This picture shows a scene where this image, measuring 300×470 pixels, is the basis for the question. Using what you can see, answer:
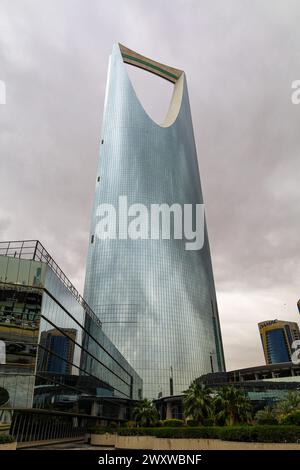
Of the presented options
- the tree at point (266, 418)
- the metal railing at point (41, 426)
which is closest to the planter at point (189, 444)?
the tree at point (266, 418)

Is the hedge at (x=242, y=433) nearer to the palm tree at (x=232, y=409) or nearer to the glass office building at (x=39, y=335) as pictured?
the palm tree at (x=232, y=409)

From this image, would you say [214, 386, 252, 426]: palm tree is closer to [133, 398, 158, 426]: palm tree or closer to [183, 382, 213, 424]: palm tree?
[183, 382, 213, 424]: palm tree

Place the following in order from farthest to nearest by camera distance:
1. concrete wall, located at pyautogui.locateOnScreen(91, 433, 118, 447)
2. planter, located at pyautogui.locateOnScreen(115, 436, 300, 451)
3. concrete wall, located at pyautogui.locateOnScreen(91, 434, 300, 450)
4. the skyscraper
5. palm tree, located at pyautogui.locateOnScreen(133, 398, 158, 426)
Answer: the skyscraper < palm tree, located at pyautogui.locateOnScreen(133, 398, 158, 426) < concrete wall, located at pyautogui.locateOnScreen(91, 433, 118, 447) < concrete wall, located at pyautogui.locateOnScreen(91, 434, 300, 450) < planter, located at pyautogui.locateOnScreen(115, 436, 300, 451)

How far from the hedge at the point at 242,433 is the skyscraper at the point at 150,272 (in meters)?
99.7

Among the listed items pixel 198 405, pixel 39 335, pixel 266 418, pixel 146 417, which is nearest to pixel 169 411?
pixel 146 417

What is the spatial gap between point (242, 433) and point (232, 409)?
13.8 m

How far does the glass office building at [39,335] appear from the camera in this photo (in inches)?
1319

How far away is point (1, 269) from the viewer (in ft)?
119

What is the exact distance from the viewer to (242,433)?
1168 inches

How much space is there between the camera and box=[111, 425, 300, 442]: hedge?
27.9 meters

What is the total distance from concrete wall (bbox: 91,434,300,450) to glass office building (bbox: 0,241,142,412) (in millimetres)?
6757

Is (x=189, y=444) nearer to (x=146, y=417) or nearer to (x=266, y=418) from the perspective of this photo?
(x=266, y=418)

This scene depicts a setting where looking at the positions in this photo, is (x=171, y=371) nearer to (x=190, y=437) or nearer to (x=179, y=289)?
(x=179, y=289)

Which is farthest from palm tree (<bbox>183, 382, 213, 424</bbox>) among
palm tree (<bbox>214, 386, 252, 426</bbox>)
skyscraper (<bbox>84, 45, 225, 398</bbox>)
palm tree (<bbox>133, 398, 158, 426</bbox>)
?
skyscraper (<bbox>84, 45, 225, 398</bbox>)
